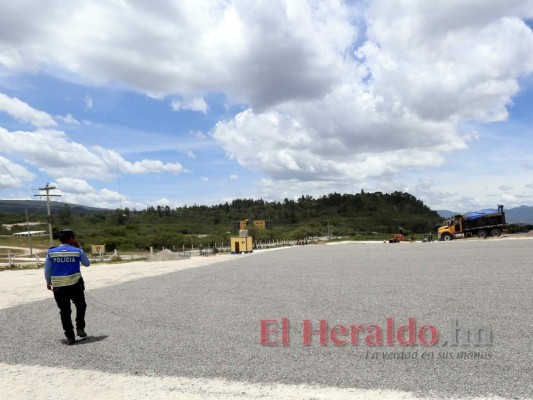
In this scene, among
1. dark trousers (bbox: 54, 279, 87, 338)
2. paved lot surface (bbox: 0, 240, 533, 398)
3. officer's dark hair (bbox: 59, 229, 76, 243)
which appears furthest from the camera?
officer's dark hair (bbox: 59, 229, 76, 243)

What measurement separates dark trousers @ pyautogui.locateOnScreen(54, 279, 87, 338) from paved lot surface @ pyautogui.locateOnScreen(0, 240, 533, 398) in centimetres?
30

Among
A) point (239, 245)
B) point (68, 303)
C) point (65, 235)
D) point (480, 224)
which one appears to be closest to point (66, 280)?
point (68, 303)

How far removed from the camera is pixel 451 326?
7727 mm

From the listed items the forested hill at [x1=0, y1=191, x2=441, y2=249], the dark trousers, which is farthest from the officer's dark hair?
the forested hill at [x1=0, y1=191, x2=441, y2=249]

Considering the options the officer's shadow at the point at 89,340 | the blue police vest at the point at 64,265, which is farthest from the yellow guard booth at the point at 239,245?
the blue police vest at the point at 64,265

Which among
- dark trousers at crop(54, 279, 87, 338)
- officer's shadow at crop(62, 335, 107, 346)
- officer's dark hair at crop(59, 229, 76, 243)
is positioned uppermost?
officer's dark hair at crop(59, 229, 76, 243)

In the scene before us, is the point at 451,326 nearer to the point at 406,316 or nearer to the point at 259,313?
the point at 406,316

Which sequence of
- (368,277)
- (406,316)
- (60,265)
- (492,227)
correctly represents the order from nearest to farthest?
(60,265), (406,316), (368,277), (492,227)

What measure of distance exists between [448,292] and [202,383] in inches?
311

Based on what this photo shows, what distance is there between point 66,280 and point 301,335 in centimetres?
398

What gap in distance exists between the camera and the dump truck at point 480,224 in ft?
154

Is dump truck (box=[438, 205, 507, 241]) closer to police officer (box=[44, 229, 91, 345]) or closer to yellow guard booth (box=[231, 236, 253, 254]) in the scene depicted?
yellow guard booth (box=[231, 236, 253, 254])

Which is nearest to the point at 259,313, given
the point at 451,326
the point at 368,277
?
the point at 451,326

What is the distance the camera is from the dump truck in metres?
46.9
